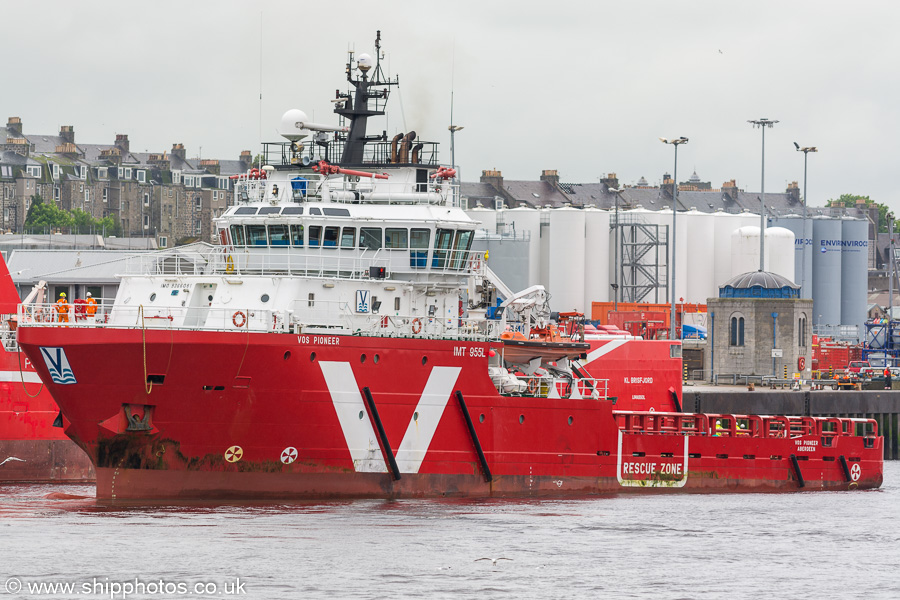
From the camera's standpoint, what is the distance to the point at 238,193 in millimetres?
38094

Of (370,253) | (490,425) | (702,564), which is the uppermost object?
(370,253)

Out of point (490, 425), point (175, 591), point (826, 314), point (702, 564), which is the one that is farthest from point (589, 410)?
point (826, 314)

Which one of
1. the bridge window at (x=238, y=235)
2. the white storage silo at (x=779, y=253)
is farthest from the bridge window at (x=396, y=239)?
the white storage silo at (x=779, y=253)

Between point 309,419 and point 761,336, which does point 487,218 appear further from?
point 309,419

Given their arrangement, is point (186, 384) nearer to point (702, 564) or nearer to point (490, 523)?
point (490, 523)

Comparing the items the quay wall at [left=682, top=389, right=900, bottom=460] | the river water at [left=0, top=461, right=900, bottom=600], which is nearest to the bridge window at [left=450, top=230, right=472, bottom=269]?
the river water at [left=0, top=461, right=900, bottom=600]

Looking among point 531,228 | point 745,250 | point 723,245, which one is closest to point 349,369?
point 531,228

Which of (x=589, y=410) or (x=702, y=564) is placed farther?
(x=589, y=410)

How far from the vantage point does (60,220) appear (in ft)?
A: 370

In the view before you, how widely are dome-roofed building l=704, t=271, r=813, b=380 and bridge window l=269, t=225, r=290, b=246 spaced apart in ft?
114

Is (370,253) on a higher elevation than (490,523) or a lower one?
higher

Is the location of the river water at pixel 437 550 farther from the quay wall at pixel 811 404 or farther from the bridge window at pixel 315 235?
the quay wall at pixel 811 404

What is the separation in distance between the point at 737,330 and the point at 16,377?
35537 mm

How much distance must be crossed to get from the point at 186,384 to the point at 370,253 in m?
6.18
